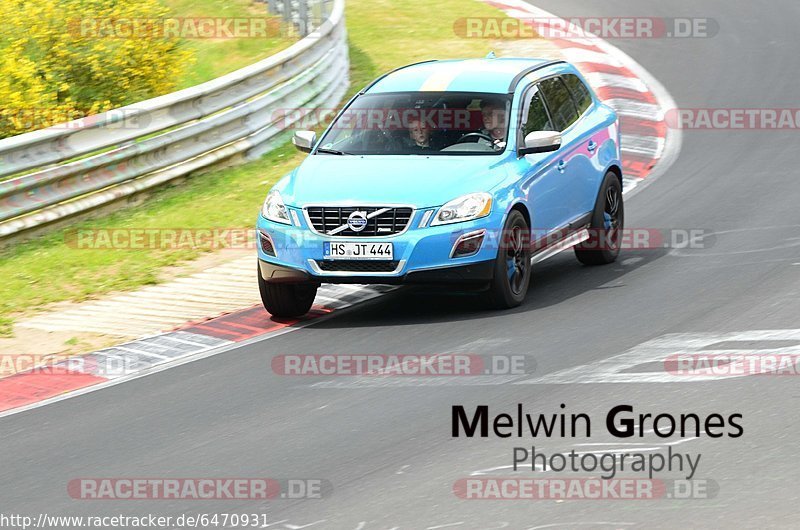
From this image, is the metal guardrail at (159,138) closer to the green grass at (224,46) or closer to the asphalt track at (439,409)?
the green grass at (224,46)

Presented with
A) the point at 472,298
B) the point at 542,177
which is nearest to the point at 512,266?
the point at 472,298

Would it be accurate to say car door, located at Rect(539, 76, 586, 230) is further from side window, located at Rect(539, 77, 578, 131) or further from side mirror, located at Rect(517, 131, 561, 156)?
side mirror, located at Rect(517, 131, 561, 156)

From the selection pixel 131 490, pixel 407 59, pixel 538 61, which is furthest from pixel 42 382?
pixel 407 59

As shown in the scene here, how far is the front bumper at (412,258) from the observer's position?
1051 centimetres

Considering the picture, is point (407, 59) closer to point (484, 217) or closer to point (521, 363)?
point (484, 217)

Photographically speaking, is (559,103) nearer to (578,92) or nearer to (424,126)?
(578,92)

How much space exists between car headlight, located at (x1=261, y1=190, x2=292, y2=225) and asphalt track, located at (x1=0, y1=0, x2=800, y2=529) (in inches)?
34.7

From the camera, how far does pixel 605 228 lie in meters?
12.7

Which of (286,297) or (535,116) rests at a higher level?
(535,116)

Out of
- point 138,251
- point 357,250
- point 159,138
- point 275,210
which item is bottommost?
point 138,251

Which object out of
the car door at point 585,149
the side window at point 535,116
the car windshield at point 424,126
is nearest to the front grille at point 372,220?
the car windshield at point 424,126

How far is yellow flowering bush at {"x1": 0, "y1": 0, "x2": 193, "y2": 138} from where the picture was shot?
1600 centimetres

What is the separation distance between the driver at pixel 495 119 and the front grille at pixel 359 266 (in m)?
1.56

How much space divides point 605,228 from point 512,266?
200 cm
